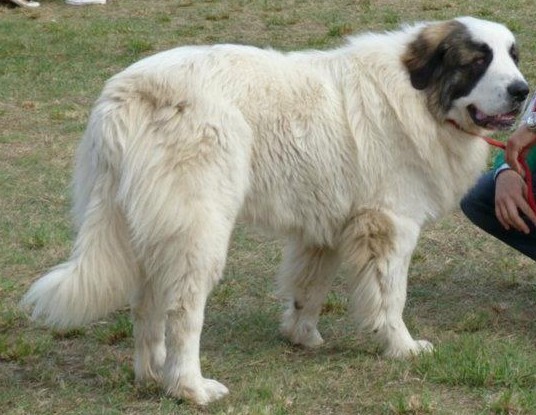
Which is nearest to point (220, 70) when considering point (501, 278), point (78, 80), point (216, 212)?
point (216, 212)

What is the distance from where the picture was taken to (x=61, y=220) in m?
6.84

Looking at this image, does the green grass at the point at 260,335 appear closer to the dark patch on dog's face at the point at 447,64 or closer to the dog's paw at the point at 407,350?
the dog's paw at the point at 407,350

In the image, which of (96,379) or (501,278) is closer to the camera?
(96,379)

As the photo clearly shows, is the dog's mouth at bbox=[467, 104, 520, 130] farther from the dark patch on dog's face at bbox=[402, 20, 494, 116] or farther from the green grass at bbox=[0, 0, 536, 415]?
the green grass at bbox=[0, 0, 536, 415]

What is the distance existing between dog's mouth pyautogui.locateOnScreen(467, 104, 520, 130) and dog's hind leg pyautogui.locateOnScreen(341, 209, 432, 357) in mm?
543

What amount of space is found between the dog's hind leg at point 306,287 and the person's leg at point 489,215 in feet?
3.45

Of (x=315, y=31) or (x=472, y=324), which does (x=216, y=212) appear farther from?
(x=315, y=31)

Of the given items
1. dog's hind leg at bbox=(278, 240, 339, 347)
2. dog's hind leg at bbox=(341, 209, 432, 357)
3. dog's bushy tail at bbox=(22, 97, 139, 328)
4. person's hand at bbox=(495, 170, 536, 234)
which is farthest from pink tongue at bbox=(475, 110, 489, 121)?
dog's bushy tail at bbox=(22, 97, 139, 328)

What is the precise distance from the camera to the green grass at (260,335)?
4.35 metres

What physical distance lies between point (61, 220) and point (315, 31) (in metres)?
6.13

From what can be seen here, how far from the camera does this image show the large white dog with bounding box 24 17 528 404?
4.18 m

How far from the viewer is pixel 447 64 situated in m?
4.77

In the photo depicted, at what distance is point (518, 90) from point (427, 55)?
44 centimetres

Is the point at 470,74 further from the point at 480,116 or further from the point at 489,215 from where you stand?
the point at 489,215
